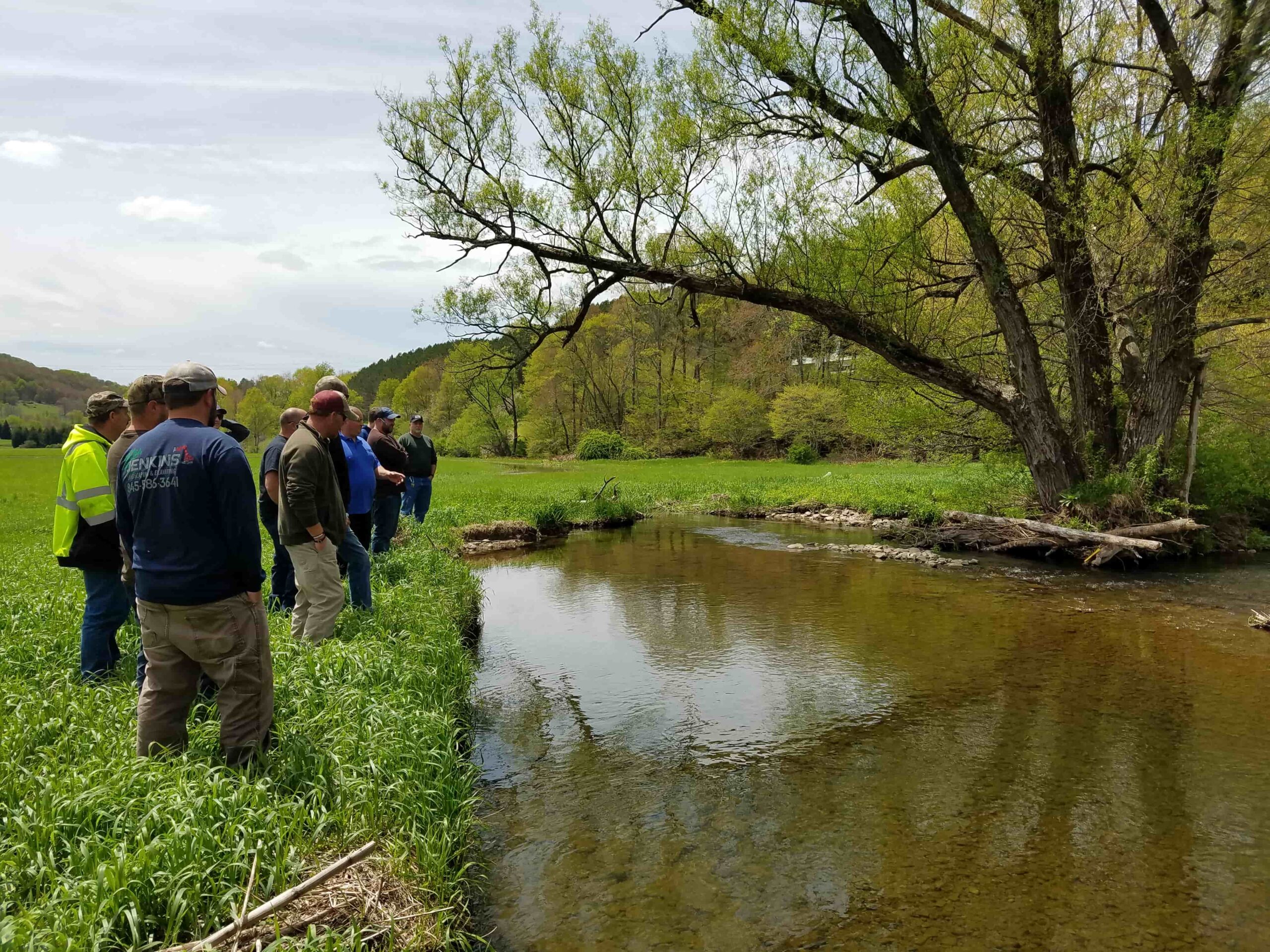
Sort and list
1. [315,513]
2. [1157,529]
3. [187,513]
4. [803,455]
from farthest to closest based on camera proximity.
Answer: [803,455], [1157,529], [315,513], [187,513]

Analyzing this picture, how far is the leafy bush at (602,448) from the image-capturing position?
167 feet

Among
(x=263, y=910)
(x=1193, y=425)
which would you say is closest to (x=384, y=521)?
(x=263, y=910)

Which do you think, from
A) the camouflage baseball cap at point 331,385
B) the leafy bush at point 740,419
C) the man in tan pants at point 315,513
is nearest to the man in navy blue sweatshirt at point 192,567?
the man in tan pants at point 315,513

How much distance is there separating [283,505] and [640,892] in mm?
3903

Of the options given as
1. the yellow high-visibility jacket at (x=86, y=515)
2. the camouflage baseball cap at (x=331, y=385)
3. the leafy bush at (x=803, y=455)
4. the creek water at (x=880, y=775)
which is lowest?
the creek water at (x=880, y=775)

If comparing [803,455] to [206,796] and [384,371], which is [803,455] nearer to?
[206,796]

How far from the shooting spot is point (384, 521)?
10.1 m

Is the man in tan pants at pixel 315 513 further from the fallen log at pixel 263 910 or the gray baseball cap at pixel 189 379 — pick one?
the fallen log at pixel 263 910

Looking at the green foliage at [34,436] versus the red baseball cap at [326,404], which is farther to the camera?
the green foliage at [34,436]

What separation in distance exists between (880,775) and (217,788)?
4114 millimetres

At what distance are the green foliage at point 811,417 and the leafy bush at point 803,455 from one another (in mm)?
977

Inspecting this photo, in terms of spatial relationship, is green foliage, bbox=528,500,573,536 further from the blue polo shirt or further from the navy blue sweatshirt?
the navy blue sweatshirt

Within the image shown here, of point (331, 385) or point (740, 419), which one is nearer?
point (331, 385)

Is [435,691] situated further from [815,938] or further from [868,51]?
[868,51]
